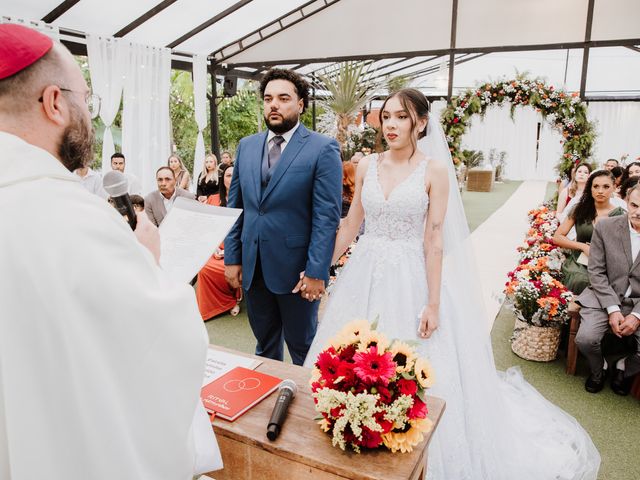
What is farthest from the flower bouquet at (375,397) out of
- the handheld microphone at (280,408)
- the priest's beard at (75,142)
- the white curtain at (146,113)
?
the white curtain at (146,113)

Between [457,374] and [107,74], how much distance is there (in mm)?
7037

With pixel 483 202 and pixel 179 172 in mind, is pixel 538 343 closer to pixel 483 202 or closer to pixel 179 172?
pixel 179 172

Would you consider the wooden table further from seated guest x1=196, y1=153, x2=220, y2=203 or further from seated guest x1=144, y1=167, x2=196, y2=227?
seated guest x1=196, y1=153, x2=220, y2=203

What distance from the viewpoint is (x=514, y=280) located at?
389 centimetres

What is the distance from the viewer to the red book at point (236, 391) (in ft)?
4.76

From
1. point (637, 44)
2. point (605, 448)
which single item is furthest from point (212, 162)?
point (637, 44)

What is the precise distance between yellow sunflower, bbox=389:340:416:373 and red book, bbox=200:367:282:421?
1.58ft

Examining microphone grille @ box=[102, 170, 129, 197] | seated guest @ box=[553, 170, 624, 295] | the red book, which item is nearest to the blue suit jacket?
the red book

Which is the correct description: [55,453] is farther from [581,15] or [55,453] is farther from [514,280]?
[581,15]

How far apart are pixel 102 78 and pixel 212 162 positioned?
7.20ft

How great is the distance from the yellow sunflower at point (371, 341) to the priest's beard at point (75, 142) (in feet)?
2.89

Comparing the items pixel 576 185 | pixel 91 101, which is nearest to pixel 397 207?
pixel 91 101

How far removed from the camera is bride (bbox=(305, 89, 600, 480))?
7.28 ft

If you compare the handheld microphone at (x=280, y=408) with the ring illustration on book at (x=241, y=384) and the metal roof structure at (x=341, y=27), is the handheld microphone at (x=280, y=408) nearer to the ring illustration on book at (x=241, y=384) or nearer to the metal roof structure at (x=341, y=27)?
the ring illustration on book at (x=241, y=384)
